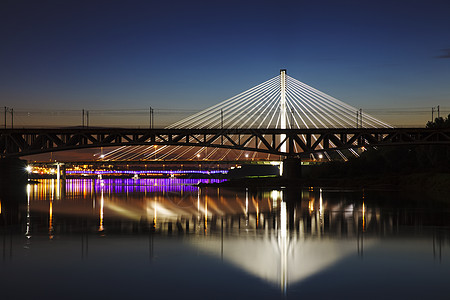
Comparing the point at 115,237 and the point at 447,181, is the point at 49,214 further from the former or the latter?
the point at 447,181

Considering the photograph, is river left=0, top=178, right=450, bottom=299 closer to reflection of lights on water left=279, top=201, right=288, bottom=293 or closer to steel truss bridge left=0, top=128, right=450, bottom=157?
reflection of lights on water left=279, top=201, right=288, bottom=293

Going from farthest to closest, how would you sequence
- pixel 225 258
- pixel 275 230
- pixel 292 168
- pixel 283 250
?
pixel 292 168 → pixel 275 230 → pixel 283 250 → pixel 225 258

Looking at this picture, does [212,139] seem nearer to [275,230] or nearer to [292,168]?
[292,168]

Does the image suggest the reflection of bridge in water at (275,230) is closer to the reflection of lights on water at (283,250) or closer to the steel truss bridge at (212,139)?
the reflection of lights on water at (283,250)

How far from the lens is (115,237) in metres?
22.0

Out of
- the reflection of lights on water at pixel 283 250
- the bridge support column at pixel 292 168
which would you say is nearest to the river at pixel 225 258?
the reflection of lights on water at pixel 283 250

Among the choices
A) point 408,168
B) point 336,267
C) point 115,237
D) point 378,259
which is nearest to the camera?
point 336,267

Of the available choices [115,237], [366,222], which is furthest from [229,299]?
→ [366,222]

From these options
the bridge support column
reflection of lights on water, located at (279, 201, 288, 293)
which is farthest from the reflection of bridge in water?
the bridge support column

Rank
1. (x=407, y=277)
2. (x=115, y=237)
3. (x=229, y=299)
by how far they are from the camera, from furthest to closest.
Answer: (x=115, y=237) < (x=407, y=277) < (x=229, y=299)

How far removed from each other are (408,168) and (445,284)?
304 ft

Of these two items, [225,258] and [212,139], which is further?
[212,139]

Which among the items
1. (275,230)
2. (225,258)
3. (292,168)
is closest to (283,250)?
(225,258)

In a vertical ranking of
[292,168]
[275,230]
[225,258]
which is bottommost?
[225,258]
